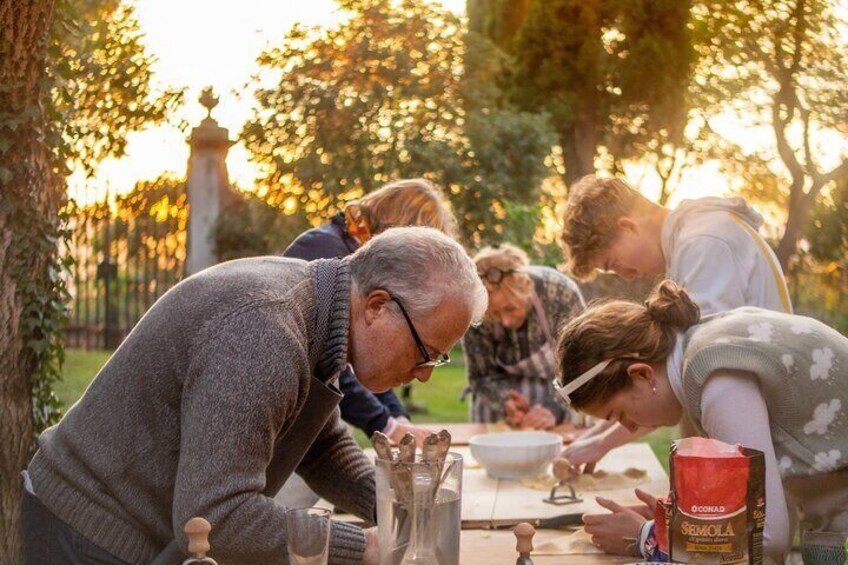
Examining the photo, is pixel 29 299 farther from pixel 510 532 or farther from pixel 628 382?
pixel 628 382

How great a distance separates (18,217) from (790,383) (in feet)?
7.86

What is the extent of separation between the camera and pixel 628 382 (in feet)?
6.79

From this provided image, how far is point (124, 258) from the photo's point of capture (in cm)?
977

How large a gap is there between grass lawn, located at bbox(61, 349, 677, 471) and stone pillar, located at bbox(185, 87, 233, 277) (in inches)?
53.3

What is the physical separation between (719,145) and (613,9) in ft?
7.32

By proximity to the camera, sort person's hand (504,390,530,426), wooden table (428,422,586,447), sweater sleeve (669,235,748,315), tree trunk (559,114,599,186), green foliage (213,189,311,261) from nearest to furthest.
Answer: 1. sweater sleeve (669,235,748,315)
2. wooden table (428,422,586,447)
3. person's hand (504,390,530,426)
4. green foliage (213,189,311,261)
5. tree trunk (559,114,599,186)

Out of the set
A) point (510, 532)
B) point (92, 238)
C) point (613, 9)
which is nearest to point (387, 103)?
point (92, 238)

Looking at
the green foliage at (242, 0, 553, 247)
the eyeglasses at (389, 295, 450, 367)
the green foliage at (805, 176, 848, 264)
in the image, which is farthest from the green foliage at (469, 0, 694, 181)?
the eyeglasses at (389, 295, 450, 367)

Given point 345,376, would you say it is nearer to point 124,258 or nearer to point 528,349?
point 528,349

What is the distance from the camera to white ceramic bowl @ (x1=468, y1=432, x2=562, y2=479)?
3.05 meters

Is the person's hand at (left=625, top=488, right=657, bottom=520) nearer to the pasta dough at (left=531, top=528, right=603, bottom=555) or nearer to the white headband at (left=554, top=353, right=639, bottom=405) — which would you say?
the pasta dough at (left=531, top=528, right=603, bottom=555)

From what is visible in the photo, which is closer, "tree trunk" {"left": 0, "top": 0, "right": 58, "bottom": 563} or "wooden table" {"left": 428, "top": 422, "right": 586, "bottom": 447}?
"tree trunk" {"left": 0, "top": 0, "right": 58, "bottom": 563}

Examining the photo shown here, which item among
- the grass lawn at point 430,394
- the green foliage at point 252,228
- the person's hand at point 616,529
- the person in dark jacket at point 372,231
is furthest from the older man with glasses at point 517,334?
the green foliage at point 252,228

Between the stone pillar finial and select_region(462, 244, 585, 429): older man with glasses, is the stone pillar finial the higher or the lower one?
the higher one
